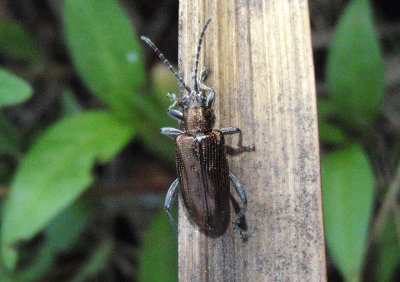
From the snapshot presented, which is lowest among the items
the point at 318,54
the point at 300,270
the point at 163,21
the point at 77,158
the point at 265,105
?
the point at 300,270

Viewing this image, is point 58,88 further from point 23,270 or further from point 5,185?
point 23,270

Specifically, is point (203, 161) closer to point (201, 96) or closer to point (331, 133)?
point (201, 96)

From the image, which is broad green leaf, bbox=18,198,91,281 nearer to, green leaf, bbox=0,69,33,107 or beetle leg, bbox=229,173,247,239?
green leaf, bbox=0,69,33,107

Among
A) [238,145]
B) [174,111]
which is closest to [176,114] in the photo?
[174,111]

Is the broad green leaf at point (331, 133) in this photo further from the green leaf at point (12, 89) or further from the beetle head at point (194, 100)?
the green leaf at point (12, 89)

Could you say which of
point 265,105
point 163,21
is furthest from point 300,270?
point 163,21

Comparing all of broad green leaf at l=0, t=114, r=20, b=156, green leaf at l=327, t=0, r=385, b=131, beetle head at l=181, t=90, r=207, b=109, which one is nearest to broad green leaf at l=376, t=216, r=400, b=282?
green leaf at l=327, t=0, r=385, b=131

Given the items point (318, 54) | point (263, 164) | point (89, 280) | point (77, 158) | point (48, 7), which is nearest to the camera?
point (263, 164)
